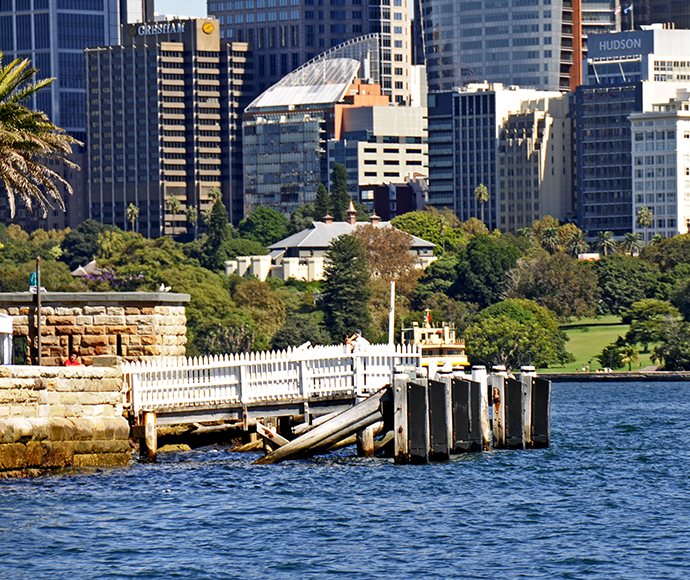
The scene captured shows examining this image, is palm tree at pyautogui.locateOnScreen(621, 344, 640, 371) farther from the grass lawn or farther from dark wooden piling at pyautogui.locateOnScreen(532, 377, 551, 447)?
dark wooden piling at pyautogui.locateOnScreen(532, 377, 551, 447)

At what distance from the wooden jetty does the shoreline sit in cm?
11916

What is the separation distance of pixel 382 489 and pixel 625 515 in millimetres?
5699

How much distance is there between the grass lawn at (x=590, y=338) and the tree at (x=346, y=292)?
75.4ft

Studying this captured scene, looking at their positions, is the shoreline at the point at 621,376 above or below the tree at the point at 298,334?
below

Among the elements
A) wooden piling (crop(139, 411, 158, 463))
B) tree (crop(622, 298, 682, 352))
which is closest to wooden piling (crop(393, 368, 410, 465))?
wooden piling (crop(139, 411, 158, 463))

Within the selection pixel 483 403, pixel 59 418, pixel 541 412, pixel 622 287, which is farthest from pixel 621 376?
pixel 59 418

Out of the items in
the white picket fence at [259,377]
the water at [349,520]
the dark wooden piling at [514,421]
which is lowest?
the water at [349,520]

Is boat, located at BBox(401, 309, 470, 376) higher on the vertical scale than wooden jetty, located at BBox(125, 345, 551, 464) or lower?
lower

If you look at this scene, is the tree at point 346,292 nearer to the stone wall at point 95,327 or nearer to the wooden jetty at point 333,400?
the wooden jetty at point 333,400

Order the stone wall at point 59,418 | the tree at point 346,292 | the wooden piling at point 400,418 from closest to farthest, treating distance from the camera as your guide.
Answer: the stone wall at point 59,418 → the wooden piling at point 400,418 → the tree at point 346,292

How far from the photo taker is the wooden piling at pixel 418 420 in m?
39.0

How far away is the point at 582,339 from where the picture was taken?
181000 millimetres

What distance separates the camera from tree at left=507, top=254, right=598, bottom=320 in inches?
7505

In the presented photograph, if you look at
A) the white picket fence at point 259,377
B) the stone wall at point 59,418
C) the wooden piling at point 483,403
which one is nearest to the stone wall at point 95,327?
the white picket fence at point 259,377
